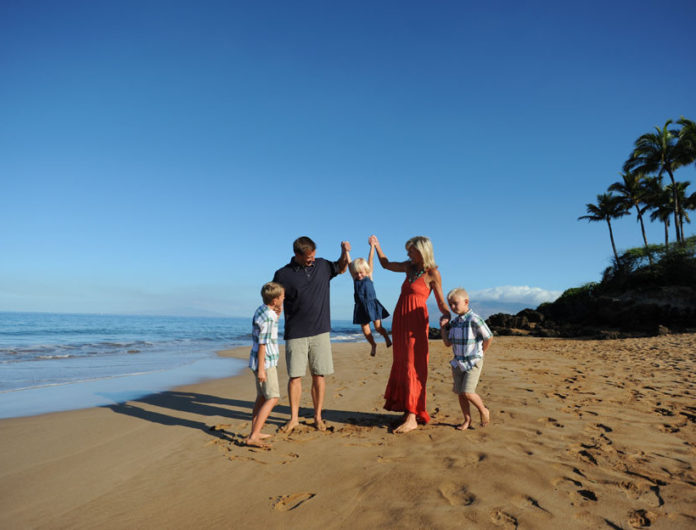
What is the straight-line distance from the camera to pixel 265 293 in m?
4.29

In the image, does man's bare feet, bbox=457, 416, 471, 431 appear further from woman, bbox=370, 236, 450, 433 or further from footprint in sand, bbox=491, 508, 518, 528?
footprint in sand, bbox=491, 508, 518, 528

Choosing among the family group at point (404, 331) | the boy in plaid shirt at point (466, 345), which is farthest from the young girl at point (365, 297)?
the boy in plaid shirt at point (466, 345)

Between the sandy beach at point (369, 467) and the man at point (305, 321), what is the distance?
56cm

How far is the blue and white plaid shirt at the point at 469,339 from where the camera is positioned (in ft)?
14.4

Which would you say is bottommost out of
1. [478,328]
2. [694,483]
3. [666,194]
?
[694,483]

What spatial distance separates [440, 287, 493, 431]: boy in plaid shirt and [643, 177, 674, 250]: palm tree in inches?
1541

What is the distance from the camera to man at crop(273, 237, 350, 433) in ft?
15.5

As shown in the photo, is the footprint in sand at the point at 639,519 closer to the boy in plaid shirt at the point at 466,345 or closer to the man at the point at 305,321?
the boy in plaid shirt at the point at 466,345

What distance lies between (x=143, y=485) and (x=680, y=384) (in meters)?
7.68

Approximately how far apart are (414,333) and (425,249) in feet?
3.29

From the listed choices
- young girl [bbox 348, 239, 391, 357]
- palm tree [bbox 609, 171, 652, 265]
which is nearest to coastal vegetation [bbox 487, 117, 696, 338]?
palm tree [bbox 609, 171, 652, 265]

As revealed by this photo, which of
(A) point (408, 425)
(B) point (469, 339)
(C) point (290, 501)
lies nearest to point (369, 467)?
(C) point (290, 501)

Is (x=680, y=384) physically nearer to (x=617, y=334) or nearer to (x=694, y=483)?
(x=694, y=483)

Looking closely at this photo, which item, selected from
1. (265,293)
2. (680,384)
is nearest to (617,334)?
(680,384)
